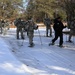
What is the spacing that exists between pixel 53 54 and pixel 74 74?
4.81 meters

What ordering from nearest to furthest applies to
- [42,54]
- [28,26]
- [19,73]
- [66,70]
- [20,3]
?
[19,73], [66,70], [42,54], [28,26], [20,3]

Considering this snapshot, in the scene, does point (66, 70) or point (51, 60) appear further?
point (51, 60)

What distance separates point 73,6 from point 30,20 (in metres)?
7.28

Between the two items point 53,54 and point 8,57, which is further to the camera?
point 53,54

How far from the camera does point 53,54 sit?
48.6 feet

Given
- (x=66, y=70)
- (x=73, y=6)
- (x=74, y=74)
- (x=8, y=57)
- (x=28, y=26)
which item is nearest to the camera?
(x=74, y=74)

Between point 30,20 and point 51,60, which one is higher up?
point 30,20

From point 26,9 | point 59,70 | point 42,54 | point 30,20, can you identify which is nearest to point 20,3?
point 26,9

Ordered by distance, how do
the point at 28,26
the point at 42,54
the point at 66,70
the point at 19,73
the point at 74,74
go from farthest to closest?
the point at 28,26
the point at 42,54
the point at 66,70
the point at 74,74
the point at 19,73

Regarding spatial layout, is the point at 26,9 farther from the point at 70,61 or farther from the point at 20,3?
the point at 70,61

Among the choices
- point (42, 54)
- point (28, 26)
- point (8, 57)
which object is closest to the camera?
point (8, 57)

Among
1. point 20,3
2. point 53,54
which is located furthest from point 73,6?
point 20,3

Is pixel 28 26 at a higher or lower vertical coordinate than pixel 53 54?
higher

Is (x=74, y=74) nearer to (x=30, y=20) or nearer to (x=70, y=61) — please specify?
(x=70, y=61)
